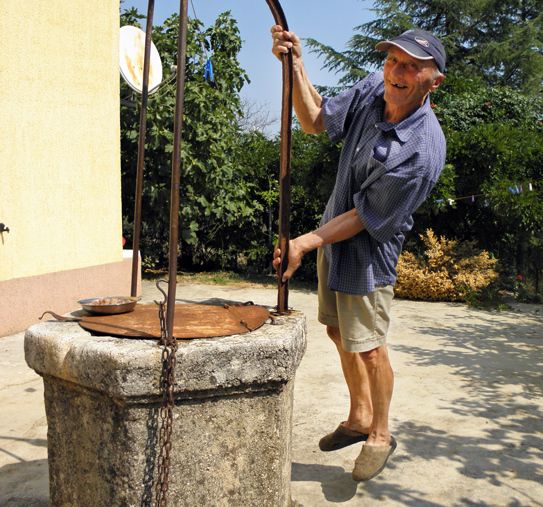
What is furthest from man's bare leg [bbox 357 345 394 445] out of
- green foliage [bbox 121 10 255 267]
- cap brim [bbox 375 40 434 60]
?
green foliage [bbox 121 10 255 267]

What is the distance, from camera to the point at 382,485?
2.85 metres

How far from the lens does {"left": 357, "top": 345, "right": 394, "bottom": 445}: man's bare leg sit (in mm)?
2727

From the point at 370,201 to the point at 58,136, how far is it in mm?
4606

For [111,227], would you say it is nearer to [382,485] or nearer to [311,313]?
[311,313]

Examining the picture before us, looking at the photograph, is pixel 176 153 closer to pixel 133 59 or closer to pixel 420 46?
pixel 420 46

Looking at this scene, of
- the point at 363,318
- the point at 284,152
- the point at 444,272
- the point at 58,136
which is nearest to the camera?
the point at 284,152

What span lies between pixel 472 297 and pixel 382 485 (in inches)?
240

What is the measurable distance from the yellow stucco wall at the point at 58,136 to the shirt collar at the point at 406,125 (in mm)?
4093

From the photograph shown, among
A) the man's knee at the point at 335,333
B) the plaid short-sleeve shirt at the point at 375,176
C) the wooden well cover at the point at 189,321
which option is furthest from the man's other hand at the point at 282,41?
the man's knee at the point at 335,333

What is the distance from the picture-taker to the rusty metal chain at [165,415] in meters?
1.84

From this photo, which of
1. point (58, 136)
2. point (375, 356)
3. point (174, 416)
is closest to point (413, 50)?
point (375, 356)

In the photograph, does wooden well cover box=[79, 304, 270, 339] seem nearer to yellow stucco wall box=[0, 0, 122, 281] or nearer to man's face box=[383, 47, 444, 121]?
man's face box=[383, 47, 444, 121]

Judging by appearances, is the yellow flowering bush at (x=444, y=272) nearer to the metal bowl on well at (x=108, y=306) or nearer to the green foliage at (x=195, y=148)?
the green foliage at (x=195, y=148)

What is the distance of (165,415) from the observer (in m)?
1.88
